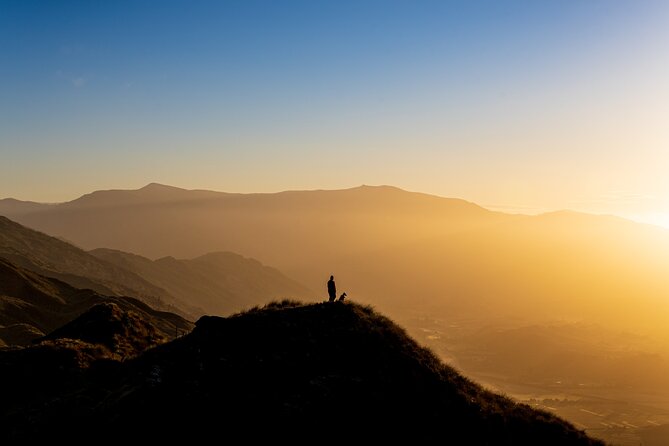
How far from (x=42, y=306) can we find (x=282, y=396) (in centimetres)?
7350

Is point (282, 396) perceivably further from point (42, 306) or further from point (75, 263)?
point (75, 263)

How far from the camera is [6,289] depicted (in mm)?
84125

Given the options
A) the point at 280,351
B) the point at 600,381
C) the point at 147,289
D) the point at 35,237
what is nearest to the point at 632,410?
the point at 600,381

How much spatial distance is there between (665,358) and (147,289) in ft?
681

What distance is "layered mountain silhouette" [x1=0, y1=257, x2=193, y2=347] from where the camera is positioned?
70531 millimetres

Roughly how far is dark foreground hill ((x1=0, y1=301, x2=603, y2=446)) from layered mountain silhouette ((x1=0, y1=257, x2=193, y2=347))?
40.6 meters

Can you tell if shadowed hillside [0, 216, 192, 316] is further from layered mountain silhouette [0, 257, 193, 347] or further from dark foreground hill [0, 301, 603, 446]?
dark foreground hill [0, 301, 603, 446]

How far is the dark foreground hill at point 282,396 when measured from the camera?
2336 cm

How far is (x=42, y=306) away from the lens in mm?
82812

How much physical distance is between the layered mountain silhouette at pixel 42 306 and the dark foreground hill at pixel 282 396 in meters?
40.6

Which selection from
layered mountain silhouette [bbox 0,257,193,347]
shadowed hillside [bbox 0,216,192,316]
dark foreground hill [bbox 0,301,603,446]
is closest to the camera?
dark foreground hill [bbox 0,301,603,446]

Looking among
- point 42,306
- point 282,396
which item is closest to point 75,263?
point 42,306

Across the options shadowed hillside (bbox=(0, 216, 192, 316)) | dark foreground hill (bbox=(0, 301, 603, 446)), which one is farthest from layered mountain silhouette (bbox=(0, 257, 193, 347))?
shadowed hillside (bbox=(0, 216, 192, 316))

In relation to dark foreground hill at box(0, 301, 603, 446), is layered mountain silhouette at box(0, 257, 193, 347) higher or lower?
lower
